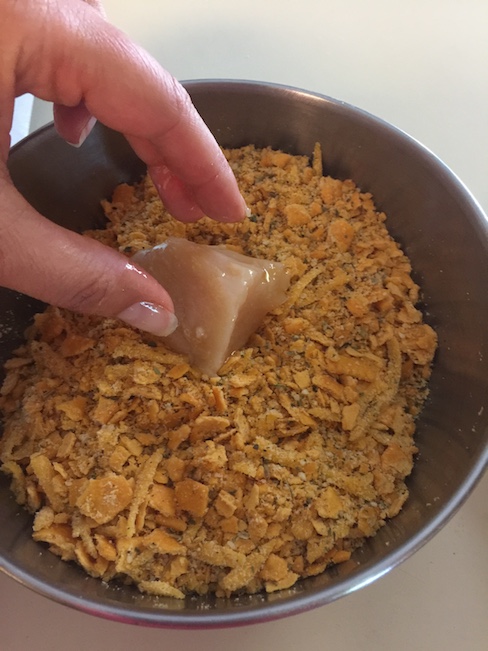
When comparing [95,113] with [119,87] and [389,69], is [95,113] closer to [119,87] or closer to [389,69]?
[119,87]

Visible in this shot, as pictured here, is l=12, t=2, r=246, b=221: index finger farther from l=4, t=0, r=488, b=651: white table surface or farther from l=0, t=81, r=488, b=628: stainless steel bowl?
l=4, t=0, r=488, b=651: white table surface

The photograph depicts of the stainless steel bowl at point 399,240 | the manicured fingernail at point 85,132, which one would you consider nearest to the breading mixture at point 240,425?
the stainless steel bowl at point 399,240

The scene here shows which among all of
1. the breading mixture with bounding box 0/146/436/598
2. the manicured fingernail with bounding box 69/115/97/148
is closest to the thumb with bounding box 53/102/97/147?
the manicured fingernail with bounding box 69/115/97/148

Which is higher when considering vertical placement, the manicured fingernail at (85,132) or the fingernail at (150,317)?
the manicured fingernail at (85,132)

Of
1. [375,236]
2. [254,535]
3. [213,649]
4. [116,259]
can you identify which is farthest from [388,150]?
[213,649]

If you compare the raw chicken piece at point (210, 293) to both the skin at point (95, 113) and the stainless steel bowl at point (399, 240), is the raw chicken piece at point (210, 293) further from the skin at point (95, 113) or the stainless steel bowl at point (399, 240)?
the stainless steel bowl at point (399, 240)

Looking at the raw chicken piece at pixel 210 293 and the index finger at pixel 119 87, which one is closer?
the index finger at pixel 119 87

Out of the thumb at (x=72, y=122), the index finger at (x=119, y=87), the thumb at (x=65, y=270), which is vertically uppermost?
the index finger at (x=119, y=87)
